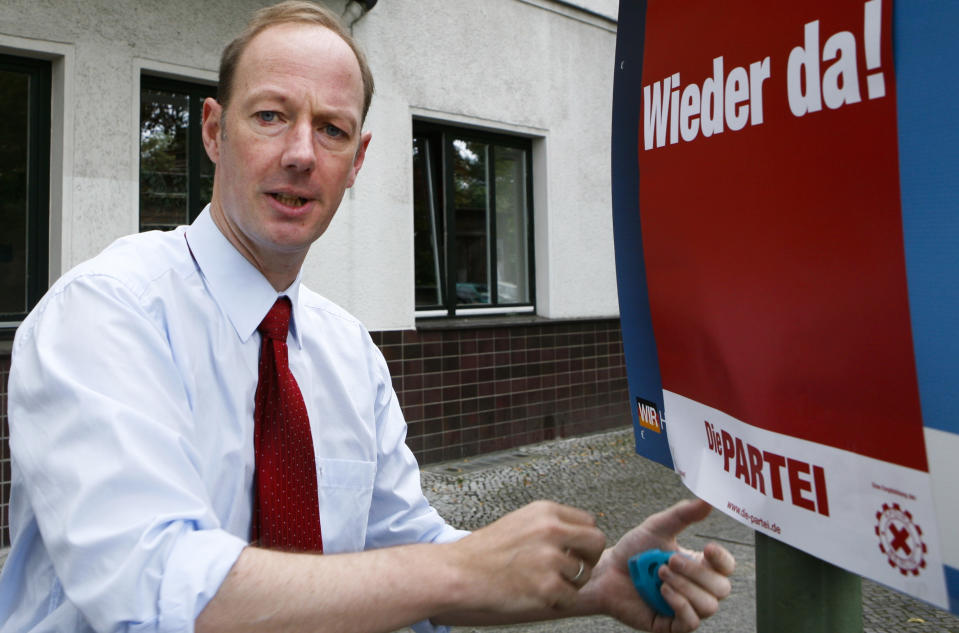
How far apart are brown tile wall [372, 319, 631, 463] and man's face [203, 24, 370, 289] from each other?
487 cm

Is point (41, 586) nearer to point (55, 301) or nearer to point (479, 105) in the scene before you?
point (55, 301)

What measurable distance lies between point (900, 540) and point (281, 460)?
1.04 metres

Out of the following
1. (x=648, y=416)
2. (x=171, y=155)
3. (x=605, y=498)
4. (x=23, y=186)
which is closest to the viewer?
(x=648, y=416)

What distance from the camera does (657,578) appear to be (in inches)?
58.7

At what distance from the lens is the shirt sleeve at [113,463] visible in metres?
1.04

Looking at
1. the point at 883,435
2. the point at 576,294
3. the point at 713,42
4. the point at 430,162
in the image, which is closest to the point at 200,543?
the point at 883,435

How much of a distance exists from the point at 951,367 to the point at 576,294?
7.51 m

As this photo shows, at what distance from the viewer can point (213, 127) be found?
69.2 inches

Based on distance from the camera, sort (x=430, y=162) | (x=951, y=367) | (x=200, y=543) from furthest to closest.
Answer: (x=430, y=162) < (x=200, y=543) < (x=951, y=367)

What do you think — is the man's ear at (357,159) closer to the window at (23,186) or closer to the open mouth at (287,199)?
the open mouth at (287,199)

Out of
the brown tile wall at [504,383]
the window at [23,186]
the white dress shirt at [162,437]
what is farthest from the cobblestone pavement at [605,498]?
the window at [23,186]

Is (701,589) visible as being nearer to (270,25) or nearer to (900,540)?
(900,540)

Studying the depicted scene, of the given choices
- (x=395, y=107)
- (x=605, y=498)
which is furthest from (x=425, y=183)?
(x=605, y=498)

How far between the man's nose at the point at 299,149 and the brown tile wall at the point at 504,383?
4970 mm
